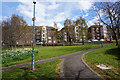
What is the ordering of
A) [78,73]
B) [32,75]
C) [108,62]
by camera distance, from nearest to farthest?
[32,75] → [78,73] → [108,62]

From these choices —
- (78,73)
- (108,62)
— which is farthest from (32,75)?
(108,62)

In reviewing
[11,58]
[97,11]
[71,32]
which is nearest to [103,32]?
[71,32]

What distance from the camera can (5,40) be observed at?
16344 millimetres

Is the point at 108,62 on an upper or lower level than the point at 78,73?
upper

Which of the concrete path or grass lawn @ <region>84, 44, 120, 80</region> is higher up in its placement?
grass lawn @ <region>84, 44, 120, 80</region>

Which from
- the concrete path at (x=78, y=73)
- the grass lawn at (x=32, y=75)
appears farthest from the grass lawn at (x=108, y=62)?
the grass lawn at (x=32, y=75)

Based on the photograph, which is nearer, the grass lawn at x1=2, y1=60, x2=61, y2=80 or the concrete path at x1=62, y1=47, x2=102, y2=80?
the concrete path at x1=62, y1=47, x2=102, y2=80

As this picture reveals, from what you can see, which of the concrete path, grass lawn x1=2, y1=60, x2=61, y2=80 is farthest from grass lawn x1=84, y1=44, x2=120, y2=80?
grass lawn x1=2, y1=60, x2=61, y2=80

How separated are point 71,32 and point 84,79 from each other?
36.6 metres

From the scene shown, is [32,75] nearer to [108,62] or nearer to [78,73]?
[78,73]

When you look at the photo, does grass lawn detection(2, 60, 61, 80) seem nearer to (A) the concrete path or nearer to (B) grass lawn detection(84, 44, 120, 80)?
(A) the concrete path

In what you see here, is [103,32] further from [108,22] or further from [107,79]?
[107,79]

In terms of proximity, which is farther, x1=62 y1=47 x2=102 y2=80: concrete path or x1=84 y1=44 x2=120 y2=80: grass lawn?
x1=84 y1=44 x2=120 y2=80: grass lawn

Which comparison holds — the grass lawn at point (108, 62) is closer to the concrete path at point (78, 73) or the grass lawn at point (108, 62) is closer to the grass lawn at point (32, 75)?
the concrete path at point (78, 73)
